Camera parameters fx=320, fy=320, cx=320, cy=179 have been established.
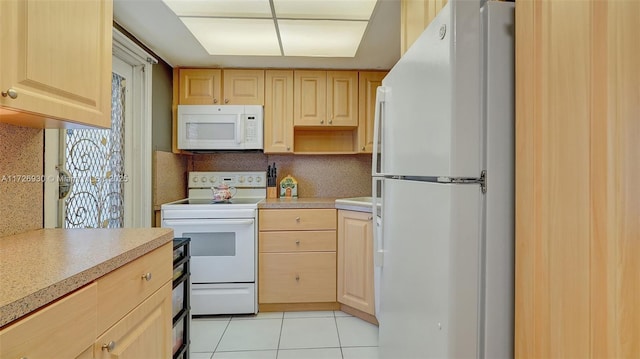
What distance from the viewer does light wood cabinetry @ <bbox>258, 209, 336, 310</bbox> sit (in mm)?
2543

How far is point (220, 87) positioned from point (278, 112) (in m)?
0.55

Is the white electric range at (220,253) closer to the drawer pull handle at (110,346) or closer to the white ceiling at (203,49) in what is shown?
the white ceiling at (203,49)

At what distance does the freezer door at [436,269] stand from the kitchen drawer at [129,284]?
913 mm

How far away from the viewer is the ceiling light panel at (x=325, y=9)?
5.82 feet

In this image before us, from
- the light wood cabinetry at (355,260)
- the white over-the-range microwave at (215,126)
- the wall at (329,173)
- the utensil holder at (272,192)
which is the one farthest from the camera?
the wall at (329,173)

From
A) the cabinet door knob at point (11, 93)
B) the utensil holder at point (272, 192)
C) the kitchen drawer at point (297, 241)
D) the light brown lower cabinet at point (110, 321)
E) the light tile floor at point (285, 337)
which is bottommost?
the light tile floor at point (285, 337)

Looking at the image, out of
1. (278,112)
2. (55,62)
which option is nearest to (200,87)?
(278,112)

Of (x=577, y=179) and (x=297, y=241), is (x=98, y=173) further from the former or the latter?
(x=577, y=179)

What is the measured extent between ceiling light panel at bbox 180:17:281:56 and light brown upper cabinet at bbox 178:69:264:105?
332 mm

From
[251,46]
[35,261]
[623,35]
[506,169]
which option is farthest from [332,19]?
[35,261]

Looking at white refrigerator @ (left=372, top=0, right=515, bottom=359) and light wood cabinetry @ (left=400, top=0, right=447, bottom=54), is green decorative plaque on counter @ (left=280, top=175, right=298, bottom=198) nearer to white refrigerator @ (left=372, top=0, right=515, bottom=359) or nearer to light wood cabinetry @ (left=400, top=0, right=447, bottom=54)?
light wood cabinetry @ (left=400, top=0, right=447, bottom=54)

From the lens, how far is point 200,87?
9.25 feet

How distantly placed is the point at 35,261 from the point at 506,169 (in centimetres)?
129

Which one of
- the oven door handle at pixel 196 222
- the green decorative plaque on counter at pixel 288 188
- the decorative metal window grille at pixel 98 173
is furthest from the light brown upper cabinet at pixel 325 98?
the decorative metal window grille at pixel 98 173
